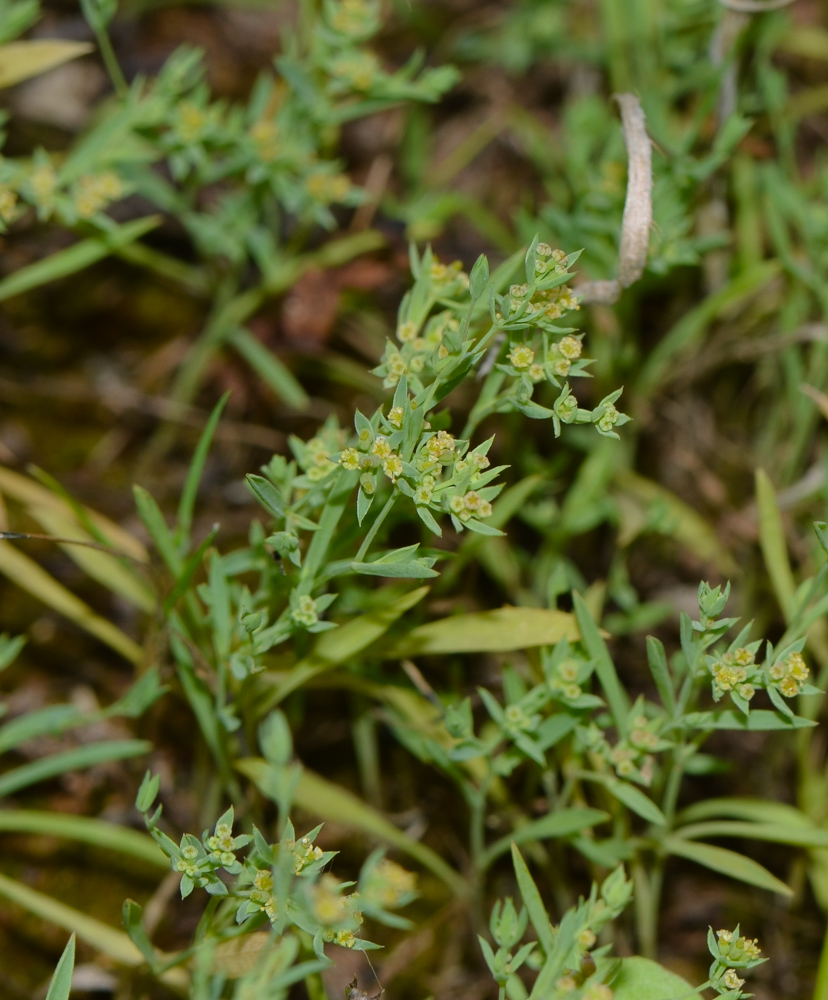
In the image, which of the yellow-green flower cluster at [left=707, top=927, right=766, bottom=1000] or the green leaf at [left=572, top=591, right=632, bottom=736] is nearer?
the yellow-green flower cluster at [left=707, top=927, right=766, bottom=1000]

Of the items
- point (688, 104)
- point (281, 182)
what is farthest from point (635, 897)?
point (688, 104)

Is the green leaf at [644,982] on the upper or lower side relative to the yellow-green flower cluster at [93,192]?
lower

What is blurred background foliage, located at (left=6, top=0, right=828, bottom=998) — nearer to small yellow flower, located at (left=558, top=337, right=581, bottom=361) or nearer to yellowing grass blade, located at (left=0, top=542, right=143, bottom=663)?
yellowing grass blade, located at (left=0, top=542, right=143, bottom=663)

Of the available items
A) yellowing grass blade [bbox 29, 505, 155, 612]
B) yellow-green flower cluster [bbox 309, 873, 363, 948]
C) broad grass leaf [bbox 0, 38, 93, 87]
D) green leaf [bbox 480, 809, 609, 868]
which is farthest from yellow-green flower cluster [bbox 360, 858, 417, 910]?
broad grass leaf [bbox 0, 38, 93, 87]

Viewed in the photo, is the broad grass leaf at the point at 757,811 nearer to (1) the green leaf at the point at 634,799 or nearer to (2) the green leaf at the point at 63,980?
(1) the green leaf at the point at 634,799

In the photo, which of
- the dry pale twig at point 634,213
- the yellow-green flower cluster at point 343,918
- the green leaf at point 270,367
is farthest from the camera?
the green leaf at point 270,367

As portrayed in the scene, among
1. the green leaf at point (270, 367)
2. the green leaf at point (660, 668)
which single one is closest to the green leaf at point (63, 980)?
the green leaf at point (660, 668)

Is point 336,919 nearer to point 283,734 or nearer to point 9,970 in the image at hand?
point 283,734

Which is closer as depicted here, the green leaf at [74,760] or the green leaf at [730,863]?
the green leaf at [730,863]
